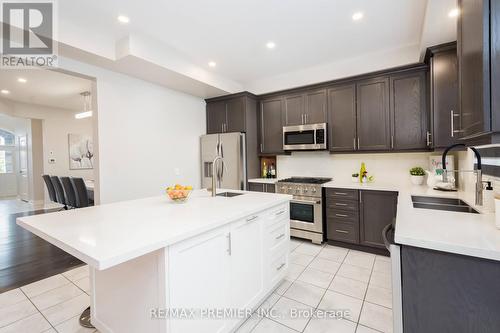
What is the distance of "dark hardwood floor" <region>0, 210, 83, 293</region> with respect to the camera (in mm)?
2473

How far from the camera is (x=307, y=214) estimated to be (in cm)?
341

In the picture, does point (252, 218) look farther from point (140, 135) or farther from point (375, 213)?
point (140, 135)

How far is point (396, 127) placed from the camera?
10.1 ft

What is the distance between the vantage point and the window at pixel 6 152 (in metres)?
8.10

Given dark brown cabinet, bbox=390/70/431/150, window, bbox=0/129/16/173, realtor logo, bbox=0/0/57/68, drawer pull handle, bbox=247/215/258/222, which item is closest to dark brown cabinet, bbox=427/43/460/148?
dark brown cabinet, bbox=390/70/431/150

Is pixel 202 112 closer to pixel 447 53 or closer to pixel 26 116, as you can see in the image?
pixel 447 53

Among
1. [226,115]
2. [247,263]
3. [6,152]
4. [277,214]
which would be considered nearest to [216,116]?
[226,115]

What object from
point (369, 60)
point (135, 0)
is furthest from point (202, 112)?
point (369, 60)

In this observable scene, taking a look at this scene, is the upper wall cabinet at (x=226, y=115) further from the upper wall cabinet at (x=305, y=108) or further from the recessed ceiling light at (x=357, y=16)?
the recessed ceiling light at (x=357, y=16)

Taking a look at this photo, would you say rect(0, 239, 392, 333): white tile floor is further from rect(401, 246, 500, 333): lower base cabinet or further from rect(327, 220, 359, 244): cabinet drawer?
rect(401, 246, 500, 333): lower base cabinet

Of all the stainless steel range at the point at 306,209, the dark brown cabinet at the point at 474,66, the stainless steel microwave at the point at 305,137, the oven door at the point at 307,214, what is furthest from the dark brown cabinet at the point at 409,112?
the dark brown cabinet at the point at 474,66

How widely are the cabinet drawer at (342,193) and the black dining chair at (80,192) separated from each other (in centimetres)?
420

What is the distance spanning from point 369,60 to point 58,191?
654cm

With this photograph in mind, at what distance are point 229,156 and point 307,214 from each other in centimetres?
163
